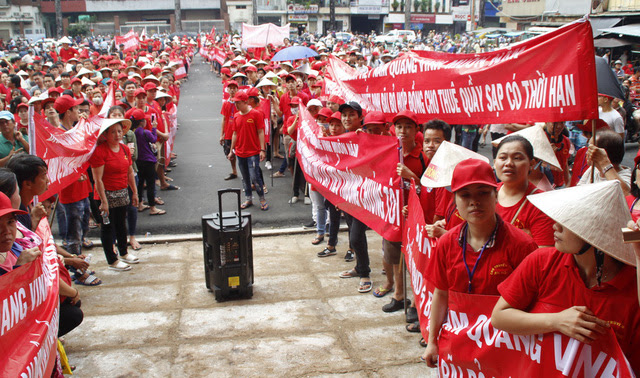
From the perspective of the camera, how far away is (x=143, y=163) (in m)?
8.91

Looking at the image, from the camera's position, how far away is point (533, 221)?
3582 millimetres

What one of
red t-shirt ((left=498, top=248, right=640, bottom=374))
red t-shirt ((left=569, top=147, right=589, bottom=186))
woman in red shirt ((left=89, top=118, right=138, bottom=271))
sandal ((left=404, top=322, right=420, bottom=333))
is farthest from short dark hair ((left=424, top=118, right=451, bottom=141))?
woman in red shirt ((left=89, top=118, right=138, bottom=271))

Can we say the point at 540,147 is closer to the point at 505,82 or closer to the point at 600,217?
the point at 505,82

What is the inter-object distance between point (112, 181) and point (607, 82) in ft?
20.9

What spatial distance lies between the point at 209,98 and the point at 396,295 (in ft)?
66.8

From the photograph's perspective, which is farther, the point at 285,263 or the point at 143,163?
the point at 143,163

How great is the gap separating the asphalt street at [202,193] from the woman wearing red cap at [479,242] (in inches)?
228

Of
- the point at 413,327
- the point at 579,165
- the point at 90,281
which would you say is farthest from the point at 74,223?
the point at 579,165

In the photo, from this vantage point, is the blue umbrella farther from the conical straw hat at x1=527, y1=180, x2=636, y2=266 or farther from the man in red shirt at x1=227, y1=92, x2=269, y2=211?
the conical straw hat at x1=527, y1=180, x2=636, y2=266

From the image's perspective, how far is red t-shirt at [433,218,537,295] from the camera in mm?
3000

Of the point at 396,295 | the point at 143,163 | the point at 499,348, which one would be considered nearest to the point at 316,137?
the point at 396,295

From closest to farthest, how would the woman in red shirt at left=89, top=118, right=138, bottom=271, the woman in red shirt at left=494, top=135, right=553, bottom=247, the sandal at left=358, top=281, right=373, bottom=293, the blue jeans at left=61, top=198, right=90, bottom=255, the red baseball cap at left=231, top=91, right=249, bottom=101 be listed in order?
the woman in red shirt at left=494, top=135, right=553, bottom=247, the sandal at left=358, top=281, right=373, bottom=293, the woman in red shirt at left=89, top=118, right=138, bottom=271, the blue jeans at left=61, top=198, right=90, bottom=255, the red baseball cap at left=231, top=91, right=249, bottom=101

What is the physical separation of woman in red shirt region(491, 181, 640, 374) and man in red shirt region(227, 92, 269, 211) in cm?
696

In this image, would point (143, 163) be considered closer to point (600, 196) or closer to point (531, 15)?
point (600, 196)
